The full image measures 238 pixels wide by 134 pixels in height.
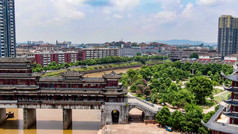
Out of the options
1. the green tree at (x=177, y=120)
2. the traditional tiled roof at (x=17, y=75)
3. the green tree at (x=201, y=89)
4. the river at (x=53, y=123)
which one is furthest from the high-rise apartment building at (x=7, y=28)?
the green tree at (x=177, y=120)

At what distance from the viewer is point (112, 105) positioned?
42.2 metres

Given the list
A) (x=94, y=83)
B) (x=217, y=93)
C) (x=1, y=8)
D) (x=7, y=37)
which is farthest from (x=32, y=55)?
(x=217, y=93)

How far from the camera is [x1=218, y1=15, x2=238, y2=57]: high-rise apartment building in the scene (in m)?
152

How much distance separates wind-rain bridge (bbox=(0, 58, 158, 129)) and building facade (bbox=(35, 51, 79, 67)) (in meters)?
68.9

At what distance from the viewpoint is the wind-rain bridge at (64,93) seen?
42.4 m

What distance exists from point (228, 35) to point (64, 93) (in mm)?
139193

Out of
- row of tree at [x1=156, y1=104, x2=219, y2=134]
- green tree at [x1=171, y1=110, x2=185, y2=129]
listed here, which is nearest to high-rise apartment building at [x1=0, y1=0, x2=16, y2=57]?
row of tree at [x1=156, y1=104, x2=219, y2=134]

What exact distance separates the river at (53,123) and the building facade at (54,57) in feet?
201

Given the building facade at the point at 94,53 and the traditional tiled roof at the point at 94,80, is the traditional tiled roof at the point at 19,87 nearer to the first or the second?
the traditional tiled roof at the point at 94,80

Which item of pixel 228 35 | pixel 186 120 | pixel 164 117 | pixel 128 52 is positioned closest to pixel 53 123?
pixel 164 117

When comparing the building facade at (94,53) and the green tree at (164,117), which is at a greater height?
the building facade at (94,53)

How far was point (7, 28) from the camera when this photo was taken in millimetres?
93062

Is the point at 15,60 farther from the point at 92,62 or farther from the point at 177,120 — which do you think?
the point at 92,62

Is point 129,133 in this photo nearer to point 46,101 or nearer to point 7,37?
point 46,101
